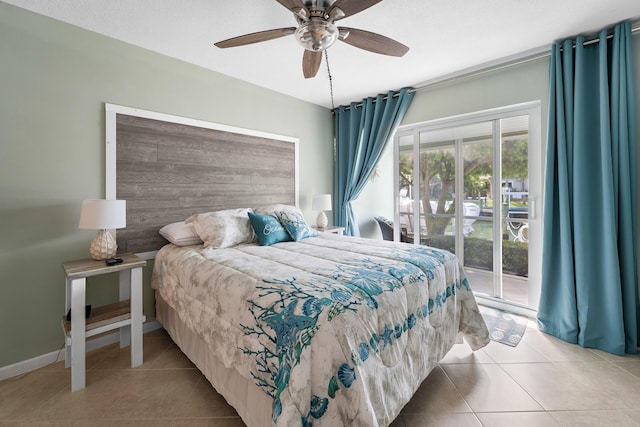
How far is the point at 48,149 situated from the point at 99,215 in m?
0.73

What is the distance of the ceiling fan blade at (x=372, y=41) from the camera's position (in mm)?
1724

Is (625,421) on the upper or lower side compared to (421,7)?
lower

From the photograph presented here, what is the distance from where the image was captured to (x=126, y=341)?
2307mm

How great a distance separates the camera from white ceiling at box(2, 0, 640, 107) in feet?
6.26

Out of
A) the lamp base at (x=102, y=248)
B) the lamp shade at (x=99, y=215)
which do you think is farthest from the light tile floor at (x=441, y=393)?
the lamp shade at (x=99, y=215)

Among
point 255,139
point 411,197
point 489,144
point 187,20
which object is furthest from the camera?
point 411,197

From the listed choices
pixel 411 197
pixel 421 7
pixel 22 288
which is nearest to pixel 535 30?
pixel 421 7

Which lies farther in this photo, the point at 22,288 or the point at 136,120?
the point at 136,120

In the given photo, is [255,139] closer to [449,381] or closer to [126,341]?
A: [126,341]

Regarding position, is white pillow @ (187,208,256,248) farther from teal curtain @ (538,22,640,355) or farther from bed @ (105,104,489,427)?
teal curtain @ (538,22,640,355)

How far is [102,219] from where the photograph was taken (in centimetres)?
186

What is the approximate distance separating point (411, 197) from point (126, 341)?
133 inches

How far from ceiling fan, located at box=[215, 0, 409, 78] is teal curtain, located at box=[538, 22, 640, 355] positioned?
1.60 metres

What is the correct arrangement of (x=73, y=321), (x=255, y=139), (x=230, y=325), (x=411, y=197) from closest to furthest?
(x=230, y=325)
(x=73, y=321)
(x=255, y=139)
(x=411, y=197)
